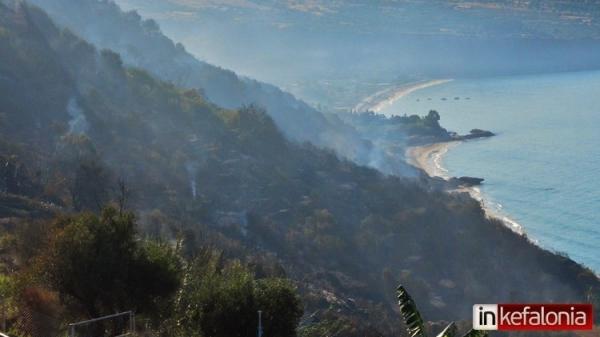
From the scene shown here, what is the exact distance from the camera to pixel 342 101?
143375mm

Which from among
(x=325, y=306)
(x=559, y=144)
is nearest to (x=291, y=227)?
(x=325, y=306)

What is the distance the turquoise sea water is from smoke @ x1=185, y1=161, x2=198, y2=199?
24386mm

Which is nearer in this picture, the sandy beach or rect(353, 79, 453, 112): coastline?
the sandy beach

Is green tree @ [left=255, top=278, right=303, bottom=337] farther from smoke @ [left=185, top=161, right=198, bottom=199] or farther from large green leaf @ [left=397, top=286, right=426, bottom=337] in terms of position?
smoke @ [left=185, top=161, right=198, bottom=199]

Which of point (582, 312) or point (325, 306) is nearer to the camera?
point (582, 312)

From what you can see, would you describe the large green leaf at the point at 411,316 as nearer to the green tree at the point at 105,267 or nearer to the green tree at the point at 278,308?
the green tree at the point at 278,308

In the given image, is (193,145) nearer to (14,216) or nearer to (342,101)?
(14,216)

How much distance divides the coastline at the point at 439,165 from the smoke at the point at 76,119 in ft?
101

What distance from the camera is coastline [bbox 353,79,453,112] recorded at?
14075 cm

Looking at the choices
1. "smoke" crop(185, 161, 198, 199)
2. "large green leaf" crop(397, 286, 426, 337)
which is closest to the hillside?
"smoke" crop(185, 161, 198, 199)

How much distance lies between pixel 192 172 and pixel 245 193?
3.72 m

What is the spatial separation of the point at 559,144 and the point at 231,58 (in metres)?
91.5

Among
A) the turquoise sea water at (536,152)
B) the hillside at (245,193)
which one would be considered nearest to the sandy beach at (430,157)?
the turquoise sea water at (536,152)

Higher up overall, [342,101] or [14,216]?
[14,216]
